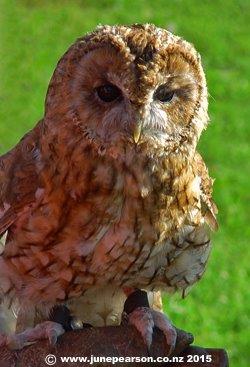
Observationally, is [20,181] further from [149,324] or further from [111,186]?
[149,324]

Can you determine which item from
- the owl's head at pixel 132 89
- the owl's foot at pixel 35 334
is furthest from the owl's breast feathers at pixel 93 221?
the owl's foot at pixel 35 334

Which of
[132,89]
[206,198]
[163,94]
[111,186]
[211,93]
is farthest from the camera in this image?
[211,93]

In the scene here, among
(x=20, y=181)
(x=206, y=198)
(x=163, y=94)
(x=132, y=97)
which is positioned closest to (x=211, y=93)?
(x=206, y=198)

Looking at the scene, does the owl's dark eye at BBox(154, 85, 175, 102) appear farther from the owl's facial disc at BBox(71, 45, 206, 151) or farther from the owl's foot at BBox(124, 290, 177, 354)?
the owl's foot at BBox(124, 290, 177, 354)

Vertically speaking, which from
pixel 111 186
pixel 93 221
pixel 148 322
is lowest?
pixel 148 322

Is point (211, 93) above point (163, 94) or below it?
below

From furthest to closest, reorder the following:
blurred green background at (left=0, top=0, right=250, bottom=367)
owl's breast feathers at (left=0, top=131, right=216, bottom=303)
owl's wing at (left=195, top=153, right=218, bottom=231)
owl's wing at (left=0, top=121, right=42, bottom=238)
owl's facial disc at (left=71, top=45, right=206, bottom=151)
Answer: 1. blurred green background at (left=0, top=0, right=250, bottom=367)
2. owl's wing at (left=195, top=153, right=218, bottom=231)
3. owl's wing at (left=0, top=121, right=42, bottom=238)
4. owl's breast feathers at (left=0, top=131, right=216, bottom=303)
5. owl's facial disc at (left=71, top=45, right=206, bottom=151)

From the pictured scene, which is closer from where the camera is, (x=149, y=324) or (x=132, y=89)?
(x=132, y=89)

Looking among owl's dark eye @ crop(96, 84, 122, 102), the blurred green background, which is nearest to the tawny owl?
owl's dark eye @ crop(96, 84, 122, 102)

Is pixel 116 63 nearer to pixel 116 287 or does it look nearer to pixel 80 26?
pixel 116 287
